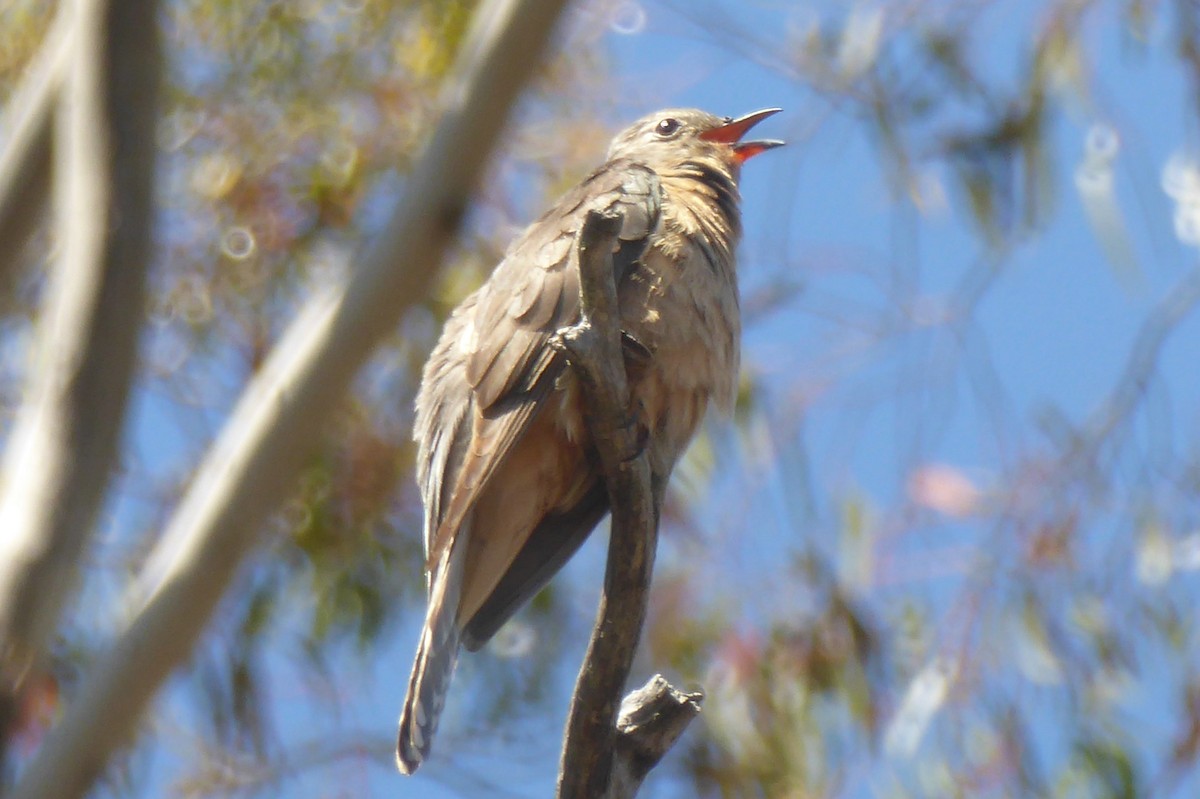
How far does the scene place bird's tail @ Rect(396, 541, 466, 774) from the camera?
4.03 metres

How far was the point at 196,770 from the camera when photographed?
6.89 m

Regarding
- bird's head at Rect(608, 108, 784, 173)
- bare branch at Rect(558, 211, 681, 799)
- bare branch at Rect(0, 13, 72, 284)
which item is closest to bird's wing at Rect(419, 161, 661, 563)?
bare branch at Rect(558, 211, 681, 799)

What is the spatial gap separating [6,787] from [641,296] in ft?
7.61

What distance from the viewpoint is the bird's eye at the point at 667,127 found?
5.97m

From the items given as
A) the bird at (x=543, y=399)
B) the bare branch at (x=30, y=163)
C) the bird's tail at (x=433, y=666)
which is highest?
the bird at (x=543, y=399)

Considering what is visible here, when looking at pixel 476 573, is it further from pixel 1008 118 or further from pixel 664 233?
pixel 1008 118

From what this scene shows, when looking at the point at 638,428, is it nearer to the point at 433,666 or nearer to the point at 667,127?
the point at 433,666

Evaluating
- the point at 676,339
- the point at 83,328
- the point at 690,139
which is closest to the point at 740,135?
the point at 690,139

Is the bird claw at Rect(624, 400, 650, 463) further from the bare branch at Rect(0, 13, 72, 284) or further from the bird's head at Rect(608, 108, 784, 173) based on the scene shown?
the bare branch at Rect(0, 13, 72, 284)

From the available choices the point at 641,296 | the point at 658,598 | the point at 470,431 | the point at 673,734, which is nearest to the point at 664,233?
the point at 641,296

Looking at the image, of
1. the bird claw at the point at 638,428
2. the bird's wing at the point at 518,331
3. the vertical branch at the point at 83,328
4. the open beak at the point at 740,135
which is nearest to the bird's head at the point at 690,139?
the open beak at the point at 740,135

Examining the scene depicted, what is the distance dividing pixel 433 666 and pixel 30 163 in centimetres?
294

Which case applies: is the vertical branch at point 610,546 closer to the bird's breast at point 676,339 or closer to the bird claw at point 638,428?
the bird claw at point 638,428

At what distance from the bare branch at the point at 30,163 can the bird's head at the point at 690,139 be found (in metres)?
2.09
